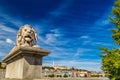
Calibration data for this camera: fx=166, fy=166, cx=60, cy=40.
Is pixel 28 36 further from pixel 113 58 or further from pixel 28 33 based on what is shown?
pixel 113 58

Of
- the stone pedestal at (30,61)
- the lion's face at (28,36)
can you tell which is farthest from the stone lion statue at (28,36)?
the stone pedestal at (30,61)

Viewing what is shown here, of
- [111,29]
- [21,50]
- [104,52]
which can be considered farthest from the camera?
Result: [111,29]

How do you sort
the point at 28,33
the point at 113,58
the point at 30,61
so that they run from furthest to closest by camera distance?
the point at 113,58, the point at 28,33, the point at 30,61

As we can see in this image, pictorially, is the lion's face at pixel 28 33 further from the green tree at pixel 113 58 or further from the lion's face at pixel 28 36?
the green tree at pixel 113 58

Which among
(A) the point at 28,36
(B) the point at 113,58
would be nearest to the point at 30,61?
(A) the point at 28,36

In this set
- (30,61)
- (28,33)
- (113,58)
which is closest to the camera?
(30,61)

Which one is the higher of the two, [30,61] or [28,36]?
[28,36]

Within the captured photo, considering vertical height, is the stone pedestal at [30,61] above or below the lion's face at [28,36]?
below

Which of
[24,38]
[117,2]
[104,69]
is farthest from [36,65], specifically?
[117,2]

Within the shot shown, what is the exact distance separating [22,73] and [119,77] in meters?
6.88

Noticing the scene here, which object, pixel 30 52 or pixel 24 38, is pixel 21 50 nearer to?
pixel 30 52

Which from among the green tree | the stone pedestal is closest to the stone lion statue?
the stone pedestal

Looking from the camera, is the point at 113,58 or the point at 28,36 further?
the point at 113,58

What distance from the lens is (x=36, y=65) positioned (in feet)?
13.4
